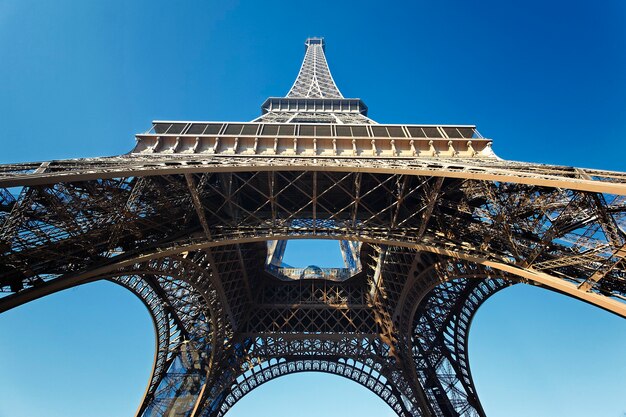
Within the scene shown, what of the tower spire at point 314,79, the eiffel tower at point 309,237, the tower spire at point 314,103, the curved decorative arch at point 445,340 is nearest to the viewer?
the eiffel tower at point 309,237

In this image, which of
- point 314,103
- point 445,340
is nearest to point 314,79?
point 314,103

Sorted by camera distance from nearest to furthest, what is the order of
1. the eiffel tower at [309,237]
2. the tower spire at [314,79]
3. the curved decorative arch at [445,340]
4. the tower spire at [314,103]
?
the eiffel tower at [309,237], the curved decorative arch at [445,340], the tower spire at [314,103], the tower spire at [314,79]

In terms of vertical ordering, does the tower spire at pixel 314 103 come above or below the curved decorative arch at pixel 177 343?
above

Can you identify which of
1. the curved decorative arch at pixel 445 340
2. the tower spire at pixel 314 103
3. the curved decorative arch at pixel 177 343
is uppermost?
the tower spire at pixel 314 103

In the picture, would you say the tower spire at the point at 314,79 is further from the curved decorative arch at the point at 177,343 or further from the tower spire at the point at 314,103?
the curved decorative arch at the point at 177,343

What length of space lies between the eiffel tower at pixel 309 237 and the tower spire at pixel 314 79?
26.2 feet

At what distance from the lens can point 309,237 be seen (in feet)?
47.8

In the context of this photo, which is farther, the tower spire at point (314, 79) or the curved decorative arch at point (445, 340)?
the tower spire at point (314, 79)

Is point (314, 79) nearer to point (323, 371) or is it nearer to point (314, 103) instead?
point (314, 103)

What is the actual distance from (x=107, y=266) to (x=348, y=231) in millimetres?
8983

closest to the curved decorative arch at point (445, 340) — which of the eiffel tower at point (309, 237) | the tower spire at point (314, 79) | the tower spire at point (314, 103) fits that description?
the eiffel tower at point (309, 237)

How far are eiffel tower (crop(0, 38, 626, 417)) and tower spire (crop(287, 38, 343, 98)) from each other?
7992 mm

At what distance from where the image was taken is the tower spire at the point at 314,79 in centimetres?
4375

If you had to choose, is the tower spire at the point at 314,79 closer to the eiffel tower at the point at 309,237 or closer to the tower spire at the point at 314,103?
the tower spire at the point at 314,103
